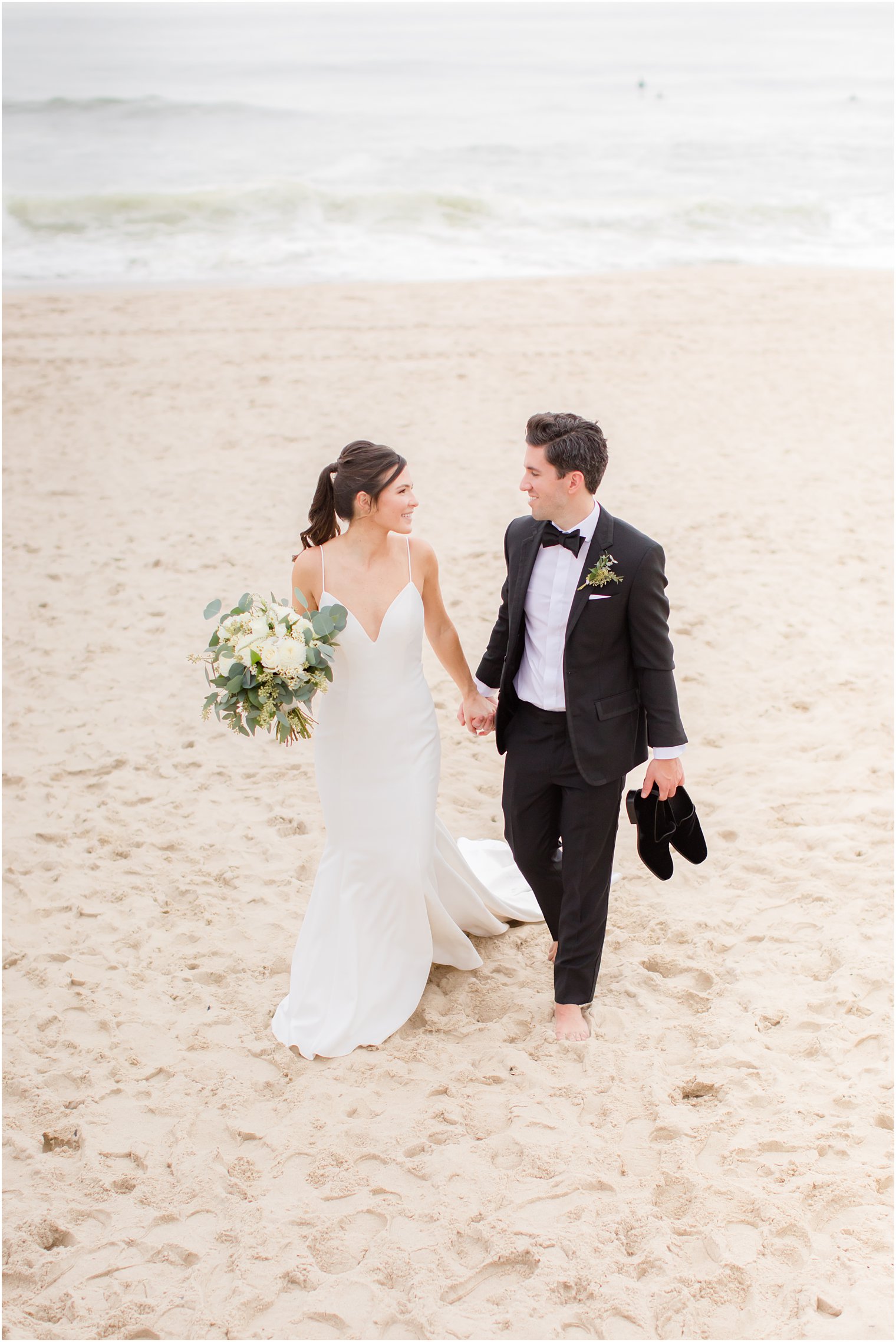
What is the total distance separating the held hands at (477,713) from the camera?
426cm

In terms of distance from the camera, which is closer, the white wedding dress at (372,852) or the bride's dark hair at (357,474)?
the bride's dark hair at (357,474)

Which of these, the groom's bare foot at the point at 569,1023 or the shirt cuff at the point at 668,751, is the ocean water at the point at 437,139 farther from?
the groom's bare foot at the point at 569,1023

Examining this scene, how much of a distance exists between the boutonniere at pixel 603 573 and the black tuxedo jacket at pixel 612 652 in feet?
0.05

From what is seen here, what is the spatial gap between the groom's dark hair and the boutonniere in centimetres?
26

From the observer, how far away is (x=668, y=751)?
12.2 ft

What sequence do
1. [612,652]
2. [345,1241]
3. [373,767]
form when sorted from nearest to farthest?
[345,1241]
[612,652]
[373,767]

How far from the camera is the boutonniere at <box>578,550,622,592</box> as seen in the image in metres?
3.53

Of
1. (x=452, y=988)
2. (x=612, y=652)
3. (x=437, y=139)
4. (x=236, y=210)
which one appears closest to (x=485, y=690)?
(x=612, y=652)

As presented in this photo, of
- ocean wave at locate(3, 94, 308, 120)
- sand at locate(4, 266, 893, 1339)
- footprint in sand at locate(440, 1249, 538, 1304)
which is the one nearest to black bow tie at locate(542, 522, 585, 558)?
sand at locate(4, 266, 893, 1339)

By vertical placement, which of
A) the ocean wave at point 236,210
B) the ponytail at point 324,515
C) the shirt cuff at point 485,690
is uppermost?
the ocean wave at point 236,210

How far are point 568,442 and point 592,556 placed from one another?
0.40 metres

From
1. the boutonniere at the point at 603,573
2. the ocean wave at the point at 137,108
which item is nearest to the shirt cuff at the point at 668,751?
the boutonniere at the point at 603,573

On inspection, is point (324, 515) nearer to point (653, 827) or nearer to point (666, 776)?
point (666, 776)

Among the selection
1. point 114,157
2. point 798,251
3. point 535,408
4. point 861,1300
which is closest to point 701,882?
point 861,1300
